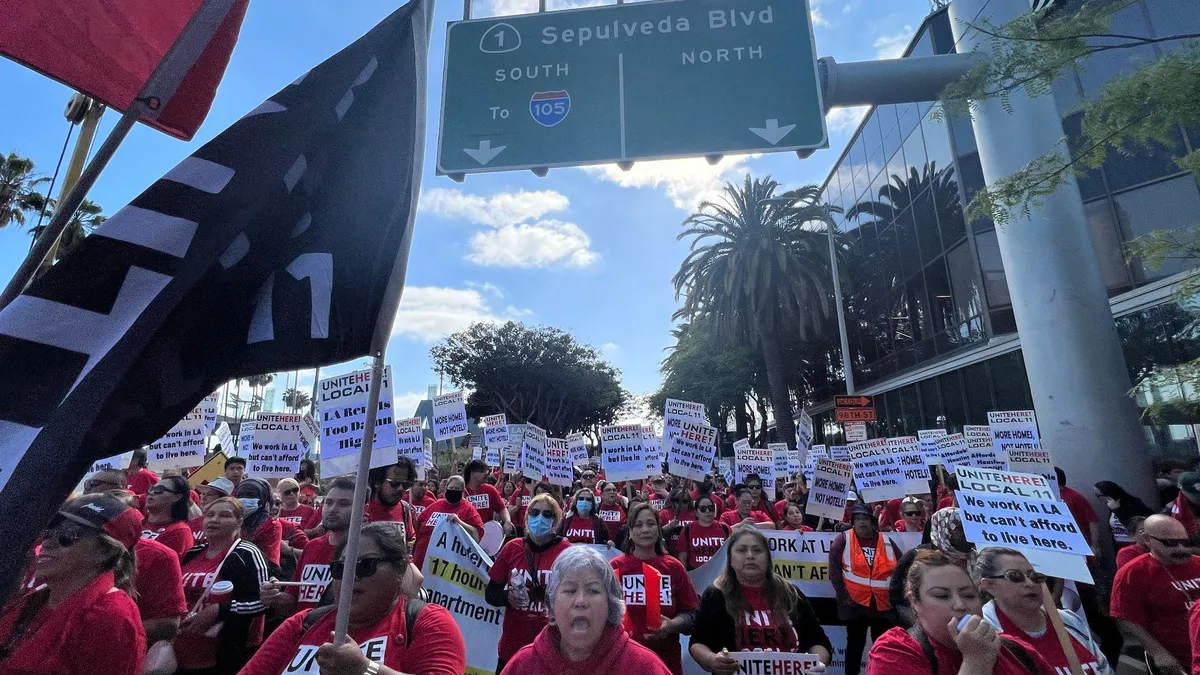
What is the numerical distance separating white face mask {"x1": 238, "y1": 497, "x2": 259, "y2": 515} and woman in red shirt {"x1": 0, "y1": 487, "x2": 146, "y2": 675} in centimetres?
193

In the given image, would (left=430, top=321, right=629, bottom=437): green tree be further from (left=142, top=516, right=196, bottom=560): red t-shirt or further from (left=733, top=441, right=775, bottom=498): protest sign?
(left=142, top=516, right=196, bottom=560): red t-shirt

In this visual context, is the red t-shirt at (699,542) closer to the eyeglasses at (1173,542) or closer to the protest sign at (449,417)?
the eyeglasses at (1173,542)

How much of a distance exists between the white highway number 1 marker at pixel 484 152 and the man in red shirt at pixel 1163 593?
6234 millimetres

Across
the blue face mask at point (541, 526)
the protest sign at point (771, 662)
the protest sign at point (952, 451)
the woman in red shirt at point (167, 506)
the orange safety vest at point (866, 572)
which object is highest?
the protest sign at point (952, 451)

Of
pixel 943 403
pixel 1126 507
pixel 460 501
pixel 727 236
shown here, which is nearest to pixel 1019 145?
pixel 1126 507

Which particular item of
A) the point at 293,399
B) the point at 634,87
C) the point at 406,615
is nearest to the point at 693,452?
the point at 634,87

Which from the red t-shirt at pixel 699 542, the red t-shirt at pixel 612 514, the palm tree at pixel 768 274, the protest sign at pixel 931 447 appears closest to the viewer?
the red t-shirt at pixel 699 542

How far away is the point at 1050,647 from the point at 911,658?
36.6 inches

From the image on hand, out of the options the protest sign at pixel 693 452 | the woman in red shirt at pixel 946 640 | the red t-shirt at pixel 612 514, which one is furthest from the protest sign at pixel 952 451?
the woman in red shirt at pixel 946 640

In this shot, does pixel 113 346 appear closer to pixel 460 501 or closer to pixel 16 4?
pixel 16 4

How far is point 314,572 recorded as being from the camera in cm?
451

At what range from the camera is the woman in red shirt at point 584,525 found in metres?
7.39

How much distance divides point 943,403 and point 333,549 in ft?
63.6

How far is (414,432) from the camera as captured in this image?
10680mm
